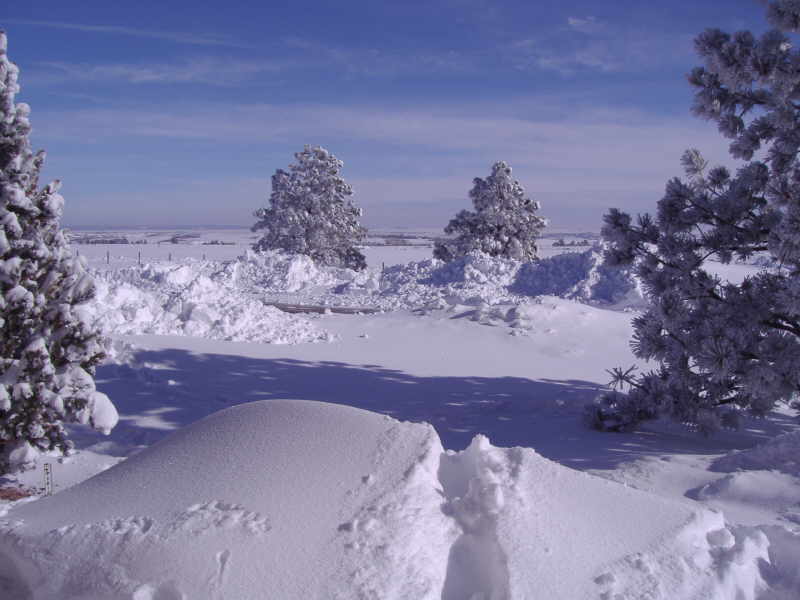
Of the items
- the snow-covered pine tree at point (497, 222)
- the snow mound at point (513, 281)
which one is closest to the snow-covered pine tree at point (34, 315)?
the snow mound at point (513, 281)

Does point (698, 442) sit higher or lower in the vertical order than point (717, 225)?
lower

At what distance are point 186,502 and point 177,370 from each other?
8186 millimetres

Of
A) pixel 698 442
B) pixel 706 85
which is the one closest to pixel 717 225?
pixel 706 85

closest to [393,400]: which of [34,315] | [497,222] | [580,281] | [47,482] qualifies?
[47,482]

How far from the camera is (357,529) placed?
153 inches

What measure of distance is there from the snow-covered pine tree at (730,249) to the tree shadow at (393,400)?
3.45ft

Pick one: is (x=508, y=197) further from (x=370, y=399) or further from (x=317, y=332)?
(x=370, y=399)

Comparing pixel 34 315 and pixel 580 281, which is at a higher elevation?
pixel 34 315

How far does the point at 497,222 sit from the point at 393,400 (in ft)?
84.1

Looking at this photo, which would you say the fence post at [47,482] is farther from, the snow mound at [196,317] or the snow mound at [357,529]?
the snow mound at [196,317]

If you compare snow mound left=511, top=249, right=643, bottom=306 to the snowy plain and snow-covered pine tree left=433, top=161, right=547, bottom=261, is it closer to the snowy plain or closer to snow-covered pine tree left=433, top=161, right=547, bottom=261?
snow-covered pine tree left=433, top=161, right=547, bottom=261

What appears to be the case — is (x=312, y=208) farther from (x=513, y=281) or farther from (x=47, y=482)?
(x=47, y=482)

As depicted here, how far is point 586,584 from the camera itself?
3756 mm

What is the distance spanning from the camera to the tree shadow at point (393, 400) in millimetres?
8328
